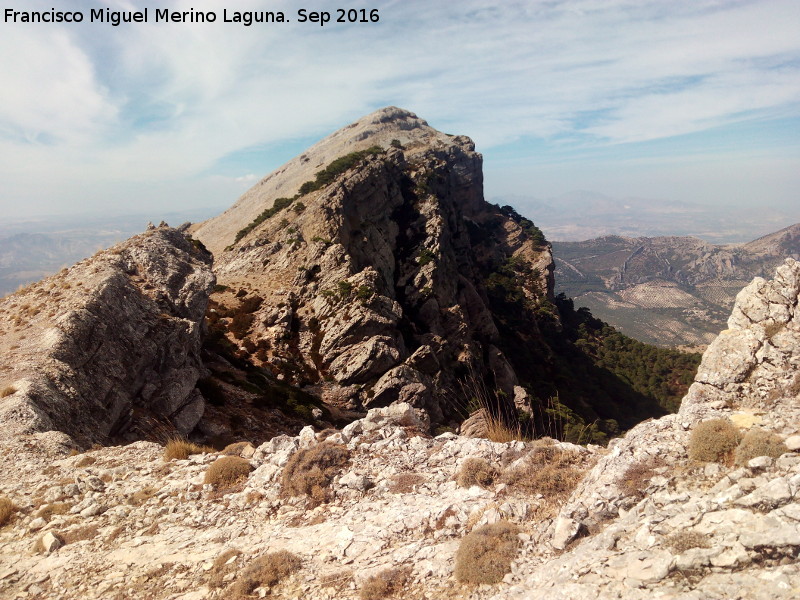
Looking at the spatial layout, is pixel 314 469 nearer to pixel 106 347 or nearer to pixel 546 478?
pixel 546 478

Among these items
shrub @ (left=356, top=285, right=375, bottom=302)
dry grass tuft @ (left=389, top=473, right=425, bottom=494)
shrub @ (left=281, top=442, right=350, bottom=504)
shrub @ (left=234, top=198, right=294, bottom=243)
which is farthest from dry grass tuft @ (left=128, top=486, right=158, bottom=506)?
shrub @ (left=234, top=198, right=294, bottom=243)

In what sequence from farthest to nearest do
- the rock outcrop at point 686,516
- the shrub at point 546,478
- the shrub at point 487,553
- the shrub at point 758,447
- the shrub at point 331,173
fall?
1. the shrub at point 331,173
2. the shrub at point 546,478
3. the shrub at point 487,553
4. the shrub at point 758,447
5. the rock outcrop at point 686,516

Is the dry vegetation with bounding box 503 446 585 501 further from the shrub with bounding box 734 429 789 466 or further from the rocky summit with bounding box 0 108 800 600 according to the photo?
the shrub with bounding box 734 429 789 466

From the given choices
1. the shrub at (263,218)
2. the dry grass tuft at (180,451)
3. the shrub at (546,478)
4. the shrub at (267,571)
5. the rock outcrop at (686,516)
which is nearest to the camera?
the rock outcrop at (686,516)

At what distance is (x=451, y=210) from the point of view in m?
81.0

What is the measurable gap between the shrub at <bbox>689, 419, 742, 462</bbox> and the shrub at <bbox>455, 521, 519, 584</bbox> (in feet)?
10.9


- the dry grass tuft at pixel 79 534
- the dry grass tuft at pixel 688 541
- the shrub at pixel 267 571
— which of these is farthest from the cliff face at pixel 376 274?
the dry grass tuft at pixel 688 541

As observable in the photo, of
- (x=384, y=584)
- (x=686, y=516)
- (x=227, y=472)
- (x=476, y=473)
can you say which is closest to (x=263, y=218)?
(x=227, y=472)

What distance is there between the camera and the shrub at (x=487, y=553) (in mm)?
6504

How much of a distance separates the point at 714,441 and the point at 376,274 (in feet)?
110

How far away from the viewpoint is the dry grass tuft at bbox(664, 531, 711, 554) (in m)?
5.23

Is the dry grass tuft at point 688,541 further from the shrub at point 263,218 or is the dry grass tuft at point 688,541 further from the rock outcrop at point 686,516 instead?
the shrub at point 263,218

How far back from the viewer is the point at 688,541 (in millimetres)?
5293

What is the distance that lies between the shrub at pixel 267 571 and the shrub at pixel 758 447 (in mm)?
7451
